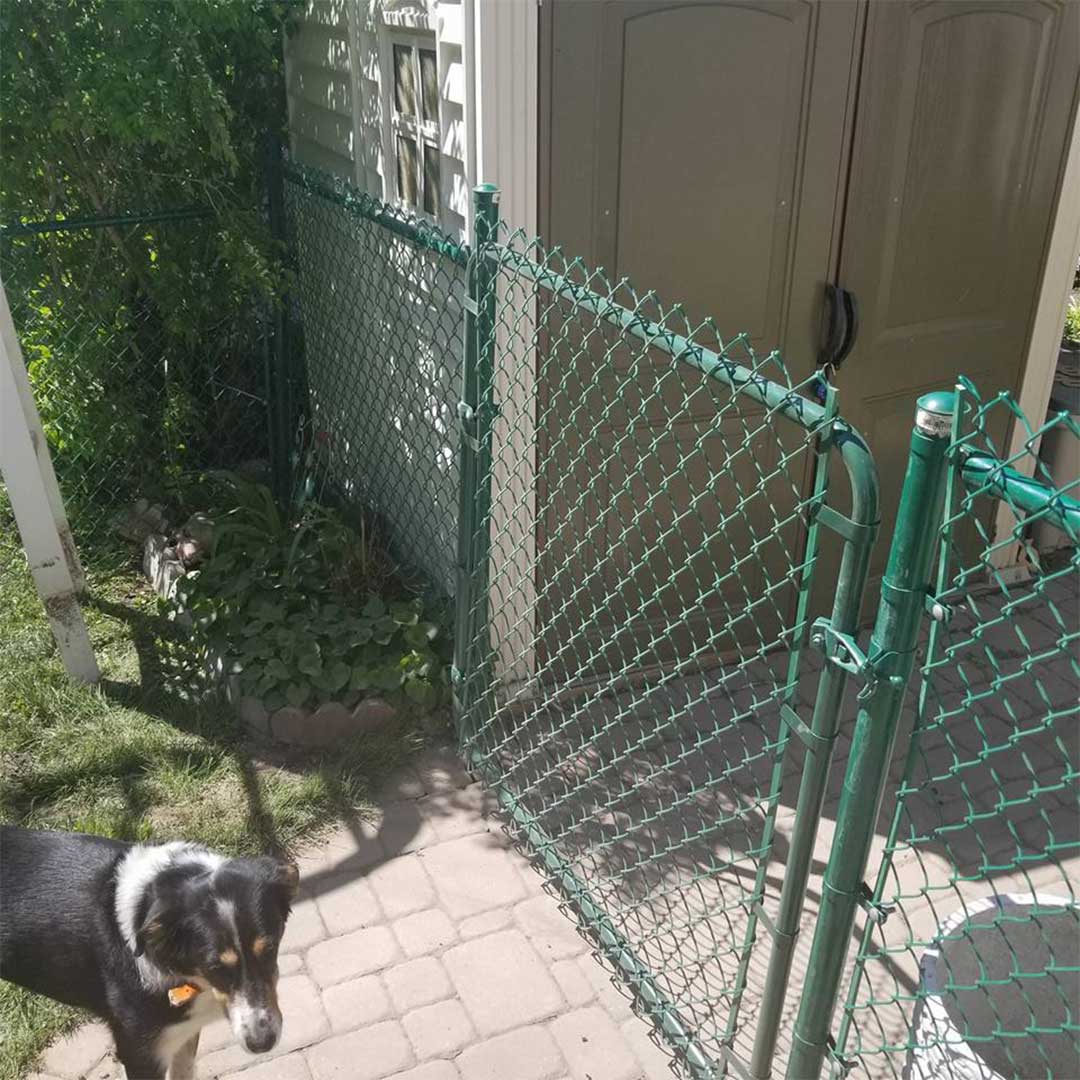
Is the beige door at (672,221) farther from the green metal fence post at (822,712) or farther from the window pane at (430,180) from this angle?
the green metal fence post at (822,712)

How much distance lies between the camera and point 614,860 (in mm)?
3439

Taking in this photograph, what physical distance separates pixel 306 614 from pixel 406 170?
174 centimetres

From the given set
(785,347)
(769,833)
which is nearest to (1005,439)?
(785,347)

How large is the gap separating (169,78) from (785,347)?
248 cm

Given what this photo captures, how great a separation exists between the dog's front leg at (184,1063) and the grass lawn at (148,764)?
77 cm

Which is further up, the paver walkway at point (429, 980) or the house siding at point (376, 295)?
the house siding at point (376, 295)

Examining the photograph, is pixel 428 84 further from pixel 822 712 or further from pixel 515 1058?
pixel 515 1058

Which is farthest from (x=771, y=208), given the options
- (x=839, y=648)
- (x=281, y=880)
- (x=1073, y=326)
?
(x=1073, y=326)

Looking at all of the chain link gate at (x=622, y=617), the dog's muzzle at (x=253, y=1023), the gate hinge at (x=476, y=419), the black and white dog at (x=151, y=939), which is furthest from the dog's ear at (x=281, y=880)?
the gate hinge at (x=476, y=419)

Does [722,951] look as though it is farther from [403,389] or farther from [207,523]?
[207,523]

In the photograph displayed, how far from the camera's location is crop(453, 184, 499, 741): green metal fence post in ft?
10.4

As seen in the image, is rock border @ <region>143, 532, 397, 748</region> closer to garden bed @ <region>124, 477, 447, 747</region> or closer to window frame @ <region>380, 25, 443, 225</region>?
garden bed @ <region>124, 477, 447, 747</region>

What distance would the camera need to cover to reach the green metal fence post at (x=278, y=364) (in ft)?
16.3

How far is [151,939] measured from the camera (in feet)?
8.14
